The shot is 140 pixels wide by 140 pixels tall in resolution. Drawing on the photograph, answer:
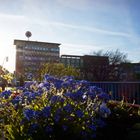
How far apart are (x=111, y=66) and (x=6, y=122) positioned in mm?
63662

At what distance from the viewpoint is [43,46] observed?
148 m

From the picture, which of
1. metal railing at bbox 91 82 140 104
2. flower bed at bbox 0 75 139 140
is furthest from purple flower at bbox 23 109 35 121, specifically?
metal railing at bbox 91 82 140 104

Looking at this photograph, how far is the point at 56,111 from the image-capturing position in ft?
19.7

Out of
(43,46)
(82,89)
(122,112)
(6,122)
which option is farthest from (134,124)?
(43,46)

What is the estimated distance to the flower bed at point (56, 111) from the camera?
19.6 ft

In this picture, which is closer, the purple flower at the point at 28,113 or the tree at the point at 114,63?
the purple flower at the point at 28,113

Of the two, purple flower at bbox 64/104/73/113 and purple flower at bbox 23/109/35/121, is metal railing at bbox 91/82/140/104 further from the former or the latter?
purple flower at bbox 23/109/35/121

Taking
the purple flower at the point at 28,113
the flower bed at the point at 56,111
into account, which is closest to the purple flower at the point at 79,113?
the flower bed at the point at 56,111

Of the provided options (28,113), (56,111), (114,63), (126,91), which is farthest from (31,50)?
(28,113)

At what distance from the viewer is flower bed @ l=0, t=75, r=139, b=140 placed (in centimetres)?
597

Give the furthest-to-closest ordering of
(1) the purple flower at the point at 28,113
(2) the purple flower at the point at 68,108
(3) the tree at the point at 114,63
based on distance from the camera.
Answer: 1. (3) the tree at the point at 114,63
2. (2) the purple flower at the point at 68,108
3. (1) the purple flower at the point at 28,113

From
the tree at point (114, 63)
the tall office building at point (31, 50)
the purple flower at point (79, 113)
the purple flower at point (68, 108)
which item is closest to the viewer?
the purple flower at point (79, 113)

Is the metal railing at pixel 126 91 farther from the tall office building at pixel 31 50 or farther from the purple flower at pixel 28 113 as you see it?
the tall office building at pixel 31 50

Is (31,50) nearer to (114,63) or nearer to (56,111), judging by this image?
(114,63)
